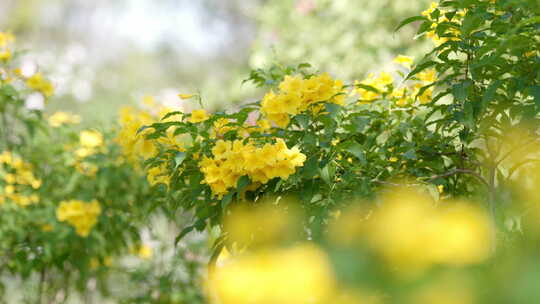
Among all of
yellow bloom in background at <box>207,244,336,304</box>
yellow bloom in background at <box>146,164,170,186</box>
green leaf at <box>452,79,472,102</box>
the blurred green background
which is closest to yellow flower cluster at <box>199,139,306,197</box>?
yellow bloom in background at <box>146,164,170,186</box>

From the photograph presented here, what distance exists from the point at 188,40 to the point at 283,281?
1522cm

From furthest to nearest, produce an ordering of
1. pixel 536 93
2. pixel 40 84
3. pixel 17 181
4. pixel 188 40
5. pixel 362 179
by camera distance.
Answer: pixel 188 40 < pixel 17 181 < pixel 40 84 < pixel 362 179 < pixel 536 93

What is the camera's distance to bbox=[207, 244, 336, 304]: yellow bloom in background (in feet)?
1.46

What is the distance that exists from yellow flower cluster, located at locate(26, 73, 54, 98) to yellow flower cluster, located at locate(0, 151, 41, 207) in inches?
14.8

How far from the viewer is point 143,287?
11.4 feet

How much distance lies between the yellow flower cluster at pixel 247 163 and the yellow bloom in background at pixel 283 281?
0.92 metres

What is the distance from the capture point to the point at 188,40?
15242mm

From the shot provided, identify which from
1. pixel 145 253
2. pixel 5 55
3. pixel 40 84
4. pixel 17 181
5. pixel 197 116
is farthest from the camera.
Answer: pixel 145 253

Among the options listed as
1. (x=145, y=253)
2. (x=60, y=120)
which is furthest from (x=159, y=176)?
(x=145, y=253)

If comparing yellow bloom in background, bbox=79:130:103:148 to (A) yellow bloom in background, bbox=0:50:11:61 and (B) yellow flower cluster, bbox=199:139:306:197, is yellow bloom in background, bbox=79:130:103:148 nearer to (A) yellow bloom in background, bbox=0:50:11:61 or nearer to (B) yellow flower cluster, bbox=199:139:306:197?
(A) yellow bloom in background, bbox=0:50:11:61

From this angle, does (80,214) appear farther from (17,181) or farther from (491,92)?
(491,92)

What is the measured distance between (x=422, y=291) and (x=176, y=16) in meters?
14.6

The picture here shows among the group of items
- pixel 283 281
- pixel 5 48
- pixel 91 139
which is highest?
pixel 5 48

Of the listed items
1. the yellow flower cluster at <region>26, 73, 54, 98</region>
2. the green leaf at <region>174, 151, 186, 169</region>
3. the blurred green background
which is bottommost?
the green leaf at <region>174, 151, 186, 169</region>
